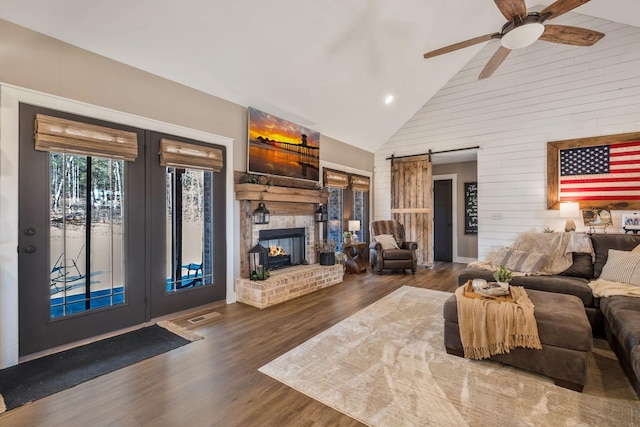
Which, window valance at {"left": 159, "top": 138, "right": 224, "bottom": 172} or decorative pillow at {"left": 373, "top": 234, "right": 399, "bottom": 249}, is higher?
window valance at {"left": 159, "top": 138, "right": 224, "bottom": 172}

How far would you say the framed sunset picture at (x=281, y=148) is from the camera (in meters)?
4.37

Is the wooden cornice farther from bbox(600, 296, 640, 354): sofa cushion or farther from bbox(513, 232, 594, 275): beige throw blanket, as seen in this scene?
bbox(600, 296, 640, 354): sofa cushion

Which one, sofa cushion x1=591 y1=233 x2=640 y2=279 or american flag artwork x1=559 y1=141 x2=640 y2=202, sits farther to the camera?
american flag artwork x1=559 y1=141 x2=640 y2=202

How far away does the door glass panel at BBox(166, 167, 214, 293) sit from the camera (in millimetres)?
3535

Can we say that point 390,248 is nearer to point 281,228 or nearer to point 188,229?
point 281,228

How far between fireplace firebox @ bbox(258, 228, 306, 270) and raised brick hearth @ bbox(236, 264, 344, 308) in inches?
8.5

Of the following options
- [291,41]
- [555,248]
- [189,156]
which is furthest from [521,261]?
[189,156]

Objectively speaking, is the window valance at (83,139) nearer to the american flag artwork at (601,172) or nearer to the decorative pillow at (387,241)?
the decorative pillow at (387,241)

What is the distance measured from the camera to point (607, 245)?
143 inches

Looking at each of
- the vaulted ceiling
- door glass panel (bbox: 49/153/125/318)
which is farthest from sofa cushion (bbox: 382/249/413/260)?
door glass panel (bbox: 49/153/125/318)

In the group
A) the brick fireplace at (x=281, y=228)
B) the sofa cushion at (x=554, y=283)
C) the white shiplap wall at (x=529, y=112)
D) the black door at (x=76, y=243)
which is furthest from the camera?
the white shiplap wall at (x=529, y=112)

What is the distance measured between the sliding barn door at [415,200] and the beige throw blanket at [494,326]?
4.22 m

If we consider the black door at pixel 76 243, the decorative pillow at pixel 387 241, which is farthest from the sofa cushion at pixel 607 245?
the black door at pixel 76 243

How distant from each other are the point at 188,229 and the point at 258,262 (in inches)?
43.8
